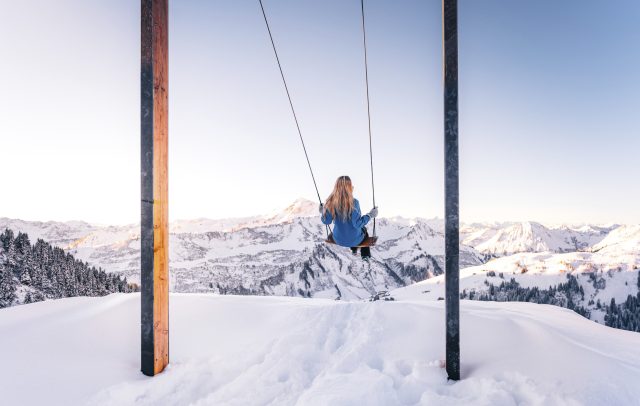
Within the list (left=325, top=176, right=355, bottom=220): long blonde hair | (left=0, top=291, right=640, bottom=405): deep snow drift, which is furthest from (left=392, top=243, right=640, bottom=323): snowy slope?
(left=0, top=291, right=640, bottom=405): deep snow drift

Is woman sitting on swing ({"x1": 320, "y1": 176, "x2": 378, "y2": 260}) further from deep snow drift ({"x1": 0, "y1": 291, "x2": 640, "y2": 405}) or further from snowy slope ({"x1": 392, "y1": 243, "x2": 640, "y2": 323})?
snowy slope ({"x1": 392, "y1": 243, "x2": 640, "y2": 323})

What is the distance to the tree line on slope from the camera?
10725cm

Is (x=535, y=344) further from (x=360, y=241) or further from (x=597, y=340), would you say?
(x=360, y=241)

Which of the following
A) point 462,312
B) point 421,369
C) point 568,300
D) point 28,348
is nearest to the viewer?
point 421,369

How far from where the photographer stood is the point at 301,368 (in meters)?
3.53

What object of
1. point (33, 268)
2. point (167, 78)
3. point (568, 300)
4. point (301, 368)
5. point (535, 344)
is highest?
point (167, 78)

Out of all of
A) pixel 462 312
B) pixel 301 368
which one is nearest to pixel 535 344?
pixel 462 312

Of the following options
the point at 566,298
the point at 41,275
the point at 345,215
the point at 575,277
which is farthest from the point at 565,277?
the point at 345,215

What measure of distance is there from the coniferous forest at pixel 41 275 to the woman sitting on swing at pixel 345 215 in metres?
63.3

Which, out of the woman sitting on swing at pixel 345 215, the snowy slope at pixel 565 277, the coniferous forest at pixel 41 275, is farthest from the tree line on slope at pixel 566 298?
the woman sitting on swing at pixel 345 215

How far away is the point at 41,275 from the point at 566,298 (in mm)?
159424

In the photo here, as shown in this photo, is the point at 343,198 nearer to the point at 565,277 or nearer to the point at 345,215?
the point at 345,215

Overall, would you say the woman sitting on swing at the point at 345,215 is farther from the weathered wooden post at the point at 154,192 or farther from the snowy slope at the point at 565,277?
the snowy slope at the point at 565,277

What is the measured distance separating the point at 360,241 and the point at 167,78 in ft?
11.2
